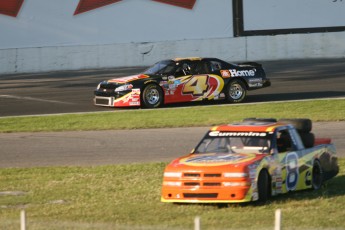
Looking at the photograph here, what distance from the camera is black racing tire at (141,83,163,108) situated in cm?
2536

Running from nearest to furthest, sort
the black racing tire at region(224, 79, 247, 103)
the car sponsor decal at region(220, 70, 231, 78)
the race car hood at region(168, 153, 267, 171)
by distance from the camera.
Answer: the race car hood at region(168, 153, 267, 171)
the car sponsor decal at region(220, 70, 231, 78)
the black racing tire at region(224, 79, 247, 103)

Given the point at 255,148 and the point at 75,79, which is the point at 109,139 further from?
the point at 75,79

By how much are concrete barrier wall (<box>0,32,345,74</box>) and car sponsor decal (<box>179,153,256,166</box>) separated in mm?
25725

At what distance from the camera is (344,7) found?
4109cm

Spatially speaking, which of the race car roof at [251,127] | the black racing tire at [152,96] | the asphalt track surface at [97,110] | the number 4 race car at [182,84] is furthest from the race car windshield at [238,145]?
the black racing tire at [152,96]

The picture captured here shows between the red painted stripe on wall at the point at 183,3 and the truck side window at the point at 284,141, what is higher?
the red painted stripe on wall at the point at 183,3

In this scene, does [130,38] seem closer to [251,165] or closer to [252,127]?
[252,127]

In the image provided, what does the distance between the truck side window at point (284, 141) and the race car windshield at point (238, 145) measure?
29cm

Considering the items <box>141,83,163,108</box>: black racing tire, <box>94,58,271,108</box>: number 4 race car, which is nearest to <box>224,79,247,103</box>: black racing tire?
<box>94,58,271,108</box>: number 4 race car

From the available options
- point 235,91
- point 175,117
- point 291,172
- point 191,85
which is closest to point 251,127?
point 291,172

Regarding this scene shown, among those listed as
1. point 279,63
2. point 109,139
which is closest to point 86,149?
point 109,139

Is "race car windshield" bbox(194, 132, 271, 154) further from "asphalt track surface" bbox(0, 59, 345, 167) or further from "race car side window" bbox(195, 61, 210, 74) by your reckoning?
"race car side window" bbox(195, 61, 210, 74)

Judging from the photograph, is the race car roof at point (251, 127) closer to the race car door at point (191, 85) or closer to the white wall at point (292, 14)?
the race car door at point (191, 85)

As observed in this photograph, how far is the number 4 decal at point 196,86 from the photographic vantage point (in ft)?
84.2
